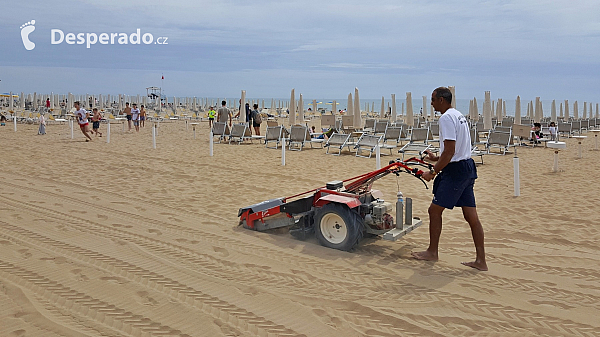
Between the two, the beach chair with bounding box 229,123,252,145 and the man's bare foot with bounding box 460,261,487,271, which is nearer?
the man's bare foot with bounding box 460,261,487,271

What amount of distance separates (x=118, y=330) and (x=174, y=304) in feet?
1.66

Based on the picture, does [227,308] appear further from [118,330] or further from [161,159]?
[161,159]

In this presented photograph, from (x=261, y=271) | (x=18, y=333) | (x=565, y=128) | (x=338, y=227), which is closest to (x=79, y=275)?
(x=18, y=333)

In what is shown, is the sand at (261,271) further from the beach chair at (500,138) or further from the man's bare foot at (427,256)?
the beach chair at (500,138)

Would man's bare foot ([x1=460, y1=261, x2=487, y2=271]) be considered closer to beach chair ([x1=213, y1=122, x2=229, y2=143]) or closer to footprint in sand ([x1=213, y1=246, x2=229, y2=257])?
footprint in sand ([x1=213, y1=246, x2=229, y2=257])

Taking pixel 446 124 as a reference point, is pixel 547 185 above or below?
below

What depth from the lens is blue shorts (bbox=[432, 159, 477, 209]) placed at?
427 cm

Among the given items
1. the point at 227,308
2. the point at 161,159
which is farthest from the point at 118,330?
the point at 161,159

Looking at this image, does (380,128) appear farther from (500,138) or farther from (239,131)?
(239,131)

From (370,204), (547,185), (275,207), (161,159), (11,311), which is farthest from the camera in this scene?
(161,159)

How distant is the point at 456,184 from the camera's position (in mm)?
4285

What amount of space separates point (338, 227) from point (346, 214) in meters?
0.26

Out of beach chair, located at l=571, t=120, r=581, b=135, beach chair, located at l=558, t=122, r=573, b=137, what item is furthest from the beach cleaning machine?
beach chair, located at l=571, t=120, r=581, b=135

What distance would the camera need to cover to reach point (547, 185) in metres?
8.67
